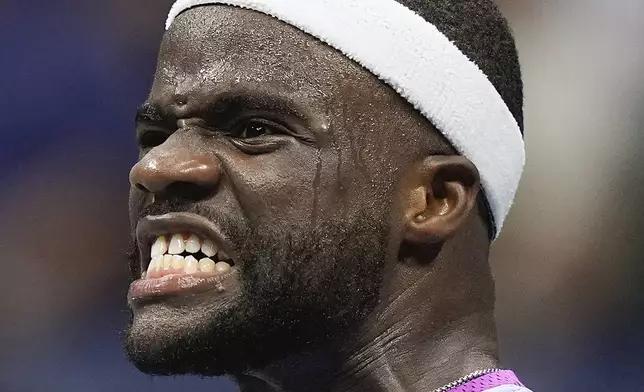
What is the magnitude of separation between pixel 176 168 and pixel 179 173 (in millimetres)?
15

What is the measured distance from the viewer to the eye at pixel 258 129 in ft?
6.05

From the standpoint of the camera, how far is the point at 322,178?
5.96 ft

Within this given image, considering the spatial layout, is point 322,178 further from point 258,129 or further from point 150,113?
point 150,113

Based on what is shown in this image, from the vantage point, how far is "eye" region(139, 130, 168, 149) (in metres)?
1.99

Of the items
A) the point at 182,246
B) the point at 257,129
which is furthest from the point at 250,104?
the point at 182,246

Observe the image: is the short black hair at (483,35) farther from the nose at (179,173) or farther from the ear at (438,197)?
the nose at (179,173)
